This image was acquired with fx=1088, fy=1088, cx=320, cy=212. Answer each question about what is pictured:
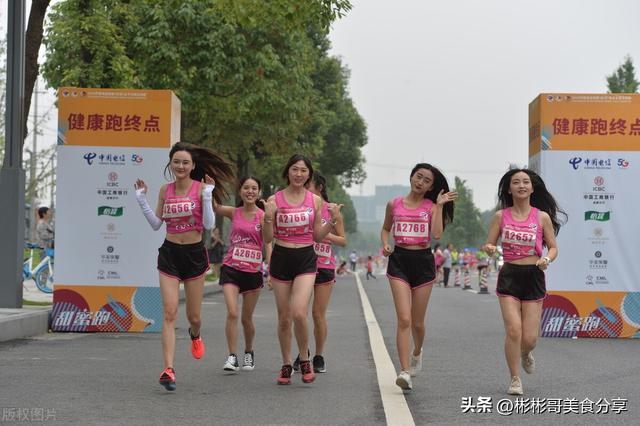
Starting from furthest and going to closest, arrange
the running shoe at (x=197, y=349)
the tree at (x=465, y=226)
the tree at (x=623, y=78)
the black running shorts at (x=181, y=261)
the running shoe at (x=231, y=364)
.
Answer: the tree at (x=465, y=226), the tree at (x=623, y=78), the running shoe at (x=231, y=364), the running shoe at (x=197, y=349), the black running shorts at (x=181, y=261)

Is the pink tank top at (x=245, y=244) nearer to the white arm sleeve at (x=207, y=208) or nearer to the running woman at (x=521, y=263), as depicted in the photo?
the white arm sleeve at (x=207, y=208)

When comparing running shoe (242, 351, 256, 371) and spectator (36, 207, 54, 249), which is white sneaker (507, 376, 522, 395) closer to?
running shoe (242, 351, 256, 371)

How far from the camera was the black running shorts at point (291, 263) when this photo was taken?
9.34 m

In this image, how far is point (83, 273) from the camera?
47.5ft

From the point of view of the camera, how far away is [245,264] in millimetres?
10508

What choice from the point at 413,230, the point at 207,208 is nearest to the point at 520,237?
the point at 413,230

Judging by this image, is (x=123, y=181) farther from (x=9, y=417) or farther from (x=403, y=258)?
(x=9, y=417)

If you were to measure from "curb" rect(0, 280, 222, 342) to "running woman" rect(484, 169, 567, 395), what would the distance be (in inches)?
249

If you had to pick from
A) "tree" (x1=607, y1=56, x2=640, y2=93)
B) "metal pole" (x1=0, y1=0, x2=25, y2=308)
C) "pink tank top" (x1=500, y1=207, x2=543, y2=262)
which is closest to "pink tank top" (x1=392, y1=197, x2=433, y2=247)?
"pink tank top" (x1=500, y1=207, x2=543, y2=262)

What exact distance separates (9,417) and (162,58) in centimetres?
2045

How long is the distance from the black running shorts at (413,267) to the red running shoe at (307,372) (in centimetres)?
106

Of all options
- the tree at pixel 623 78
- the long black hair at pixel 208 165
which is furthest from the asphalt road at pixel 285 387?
the tree at pixel 623 78

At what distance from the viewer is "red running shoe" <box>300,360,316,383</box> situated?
9367mm

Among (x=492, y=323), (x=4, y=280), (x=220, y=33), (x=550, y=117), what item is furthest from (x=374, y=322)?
(x=220, y=33)
